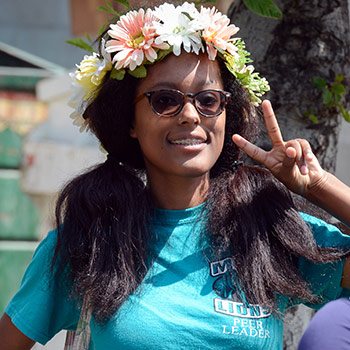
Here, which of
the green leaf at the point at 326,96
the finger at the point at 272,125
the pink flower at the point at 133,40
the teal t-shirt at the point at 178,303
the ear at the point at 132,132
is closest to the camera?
the teal t-shirt at the point at 178,303

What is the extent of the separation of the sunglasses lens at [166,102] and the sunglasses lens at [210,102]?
0.22 ft

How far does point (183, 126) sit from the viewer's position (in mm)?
2346

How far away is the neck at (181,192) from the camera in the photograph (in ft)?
8.11

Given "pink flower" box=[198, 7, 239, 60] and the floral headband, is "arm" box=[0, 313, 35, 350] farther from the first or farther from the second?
"pink flower" box=[198, 7, 239, 60]

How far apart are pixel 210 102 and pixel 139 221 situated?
0.47 metres

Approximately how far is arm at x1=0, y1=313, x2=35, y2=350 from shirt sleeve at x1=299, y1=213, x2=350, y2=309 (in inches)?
37.0

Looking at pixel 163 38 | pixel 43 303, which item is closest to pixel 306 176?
pixel 163 38

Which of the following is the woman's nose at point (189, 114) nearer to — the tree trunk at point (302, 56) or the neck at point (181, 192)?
the neck at point (181, 192)

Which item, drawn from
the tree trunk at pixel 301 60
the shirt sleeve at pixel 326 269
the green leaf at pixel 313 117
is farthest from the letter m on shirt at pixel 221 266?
the green leaf at pixel 313 117

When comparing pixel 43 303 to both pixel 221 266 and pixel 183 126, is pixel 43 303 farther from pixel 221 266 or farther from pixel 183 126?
pixel 183 126

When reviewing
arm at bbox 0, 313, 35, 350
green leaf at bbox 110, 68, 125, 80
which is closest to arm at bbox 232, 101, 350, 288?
green leaf at bbox 110, 68, 125, 80

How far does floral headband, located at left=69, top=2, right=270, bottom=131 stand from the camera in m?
2.37

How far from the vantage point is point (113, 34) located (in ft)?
7.93

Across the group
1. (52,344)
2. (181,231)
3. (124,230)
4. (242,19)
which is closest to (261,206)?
(181,231)
